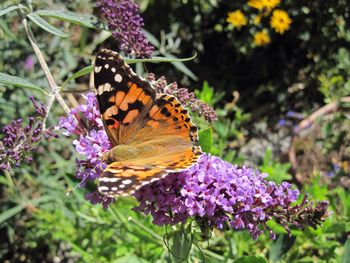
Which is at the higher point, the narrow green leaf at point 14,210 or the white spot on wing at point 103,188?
the white spot on wing at point 103,188

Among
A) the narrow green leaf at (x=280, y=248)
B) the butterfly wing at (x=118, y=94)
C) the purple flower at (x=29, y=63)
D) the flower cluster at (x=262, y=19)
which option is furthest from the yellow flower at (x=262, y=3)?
the butterfly wing at (x=118, y=94)

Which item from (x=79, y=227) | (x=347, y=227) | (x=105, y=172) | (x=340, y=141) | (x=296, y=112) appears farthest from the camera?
(x=296, y=112)

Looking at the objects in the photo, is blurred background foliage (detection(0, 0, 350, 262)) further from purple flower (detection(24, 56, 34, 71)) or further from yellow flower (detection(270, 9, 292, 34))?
yellow flower (detection(270, 9, 292, 34))

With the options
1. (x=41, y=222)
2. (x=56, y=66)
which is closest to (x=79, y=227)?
(x=41, y=222)

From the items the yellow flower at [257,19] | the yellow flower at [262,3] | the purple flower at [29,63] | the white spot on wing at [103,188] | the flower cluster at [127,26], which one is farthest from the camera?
the yellow flower at [257,19]

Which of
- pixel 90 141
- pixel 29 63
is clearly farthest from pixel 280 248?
pixel 29 63

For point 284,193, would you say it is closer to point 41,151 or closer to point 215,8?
point 41,151

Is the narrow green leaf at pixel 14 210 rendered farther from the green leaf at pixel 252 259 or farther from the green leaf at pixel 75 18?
the green leaf at pixel 252 259
